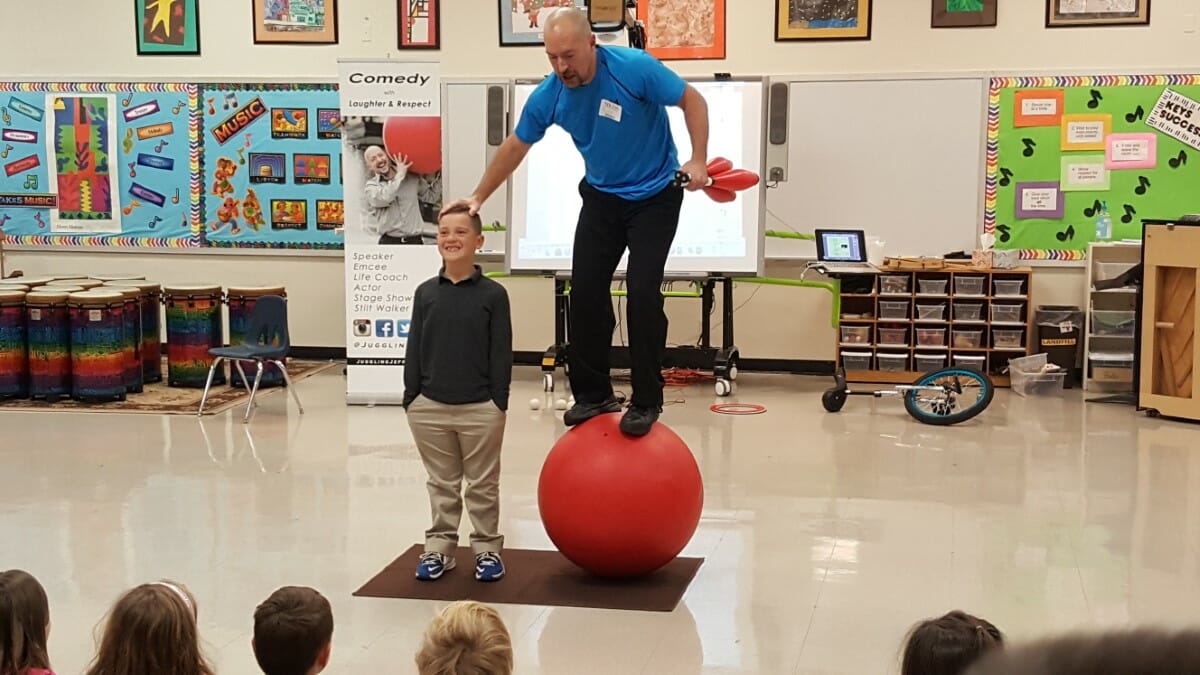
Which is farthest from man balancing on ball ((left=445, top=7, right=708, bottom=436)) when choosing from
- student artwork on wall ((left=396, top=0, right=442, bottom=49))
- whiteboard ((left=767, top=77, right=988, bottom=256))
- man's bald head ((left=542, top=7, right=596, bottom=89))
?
student artwork on wall ((left=396, top=0, right=442, bottom=49))

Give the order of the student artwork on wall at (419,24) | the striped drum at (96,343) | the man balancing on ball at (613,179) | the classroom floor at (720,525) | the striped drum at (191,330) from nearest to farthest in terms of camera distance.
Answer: the classroom floor at (720,525)
the man balancing on ball at (613,179)
the striped drum at (96,343)
the striped drum at (191,330)
the student artwork on wall at (419,24)

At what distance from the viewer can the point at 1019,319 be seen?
9.11 metres

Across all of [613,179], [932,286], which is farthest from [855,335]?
[613,179]

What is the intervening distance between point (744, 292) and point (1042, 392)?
93.5 inches

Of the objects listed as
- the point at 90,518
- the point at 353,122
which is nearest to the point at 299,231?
the point at 353,122

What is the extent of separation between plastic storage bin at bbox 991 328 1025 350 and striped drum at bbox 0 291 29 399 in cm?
674

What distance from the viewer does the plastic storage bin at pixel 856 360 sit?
931 cm

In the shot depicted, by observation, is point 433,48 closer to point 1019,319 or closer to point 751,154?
point 751,154

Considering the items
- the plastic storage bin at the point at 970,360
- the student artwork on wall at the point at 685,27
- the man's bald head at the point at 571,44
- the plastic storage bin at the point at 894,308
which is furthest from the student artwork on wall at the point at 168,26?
the man's bald head at the point at 571,44

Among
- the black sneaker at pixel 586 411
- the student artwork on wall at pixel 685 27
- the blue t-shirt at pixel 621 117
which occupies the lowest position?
the black sneaker at pixel 586 411

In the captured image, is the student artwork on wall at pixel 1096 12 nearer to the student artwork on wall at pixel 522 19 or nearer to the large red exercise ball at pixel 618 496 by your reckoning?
the student artwork on wall at pixel 522 19

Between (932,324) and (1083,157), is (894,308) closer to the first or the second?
(932,324)

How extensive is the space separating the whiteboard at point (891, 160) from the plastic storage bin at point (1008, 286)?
0.42 meters

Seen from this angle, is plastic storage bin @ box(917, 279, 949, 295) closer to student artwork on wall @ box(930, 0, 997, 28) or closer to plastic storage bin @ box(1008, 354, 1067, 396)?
plastic storage bin @ box(1008, 354, 1067, 396)
